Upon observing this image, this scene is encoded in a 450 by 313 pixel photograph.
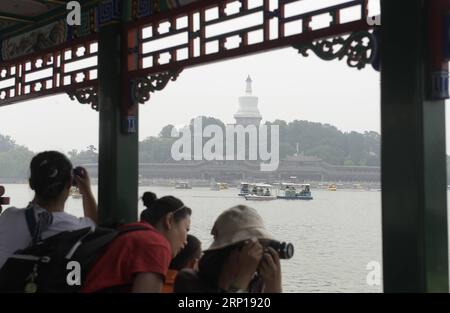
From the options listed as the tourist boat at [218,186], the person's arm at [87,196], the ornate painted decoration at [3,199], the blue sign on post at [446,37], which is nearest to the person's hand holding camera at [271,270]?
the person's arm at [87,196]

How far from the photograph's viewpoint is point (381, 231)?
2.44 m

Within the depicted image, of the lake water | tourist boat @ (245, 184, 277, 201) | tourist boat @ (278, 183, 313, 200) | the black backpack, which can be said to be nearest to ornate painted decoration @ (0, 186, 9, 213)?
the lake water

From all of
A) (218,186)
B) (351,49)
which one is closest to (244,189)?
(218,186)

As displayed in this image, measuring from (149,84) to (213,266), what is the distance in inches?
94.6

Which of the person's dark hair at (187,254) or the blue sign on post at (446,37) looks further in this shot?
the blue sign on post at (446,37)

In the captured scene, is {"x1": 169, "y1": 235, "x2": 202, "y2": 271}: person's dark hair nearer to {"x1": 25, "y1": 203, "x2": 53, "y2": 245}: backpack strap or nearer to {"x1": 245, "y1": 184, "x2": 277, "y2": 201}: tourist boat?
{"x1": 25, "y1": 203, "x2": 53, "y2": 245}: backpack strap

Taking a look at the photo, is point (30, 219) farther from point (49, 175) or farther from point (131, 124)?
point (131, 124)

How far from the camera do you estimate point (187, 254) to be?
218cm

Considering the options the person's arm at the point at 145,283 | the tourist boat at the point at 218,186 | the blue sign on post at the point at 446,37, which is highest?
the blue sign on post at the point at 446,37

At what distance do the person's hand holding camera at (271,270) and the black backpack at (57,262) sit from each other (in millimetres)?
290

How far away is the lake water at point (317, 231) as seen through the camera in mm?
5392

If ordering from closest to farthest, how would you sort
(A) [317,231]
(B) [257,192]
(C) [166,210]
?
1. (C) [166,210]
2. (B) [257,192]
3. (A) [317,231]

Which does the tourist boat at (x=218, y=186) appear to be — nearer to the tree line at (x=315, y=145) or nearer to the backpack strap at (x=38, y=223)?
the tree line at (x=315, y=145)
